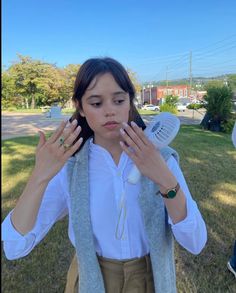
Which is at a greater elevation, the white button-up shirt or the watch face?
the watch face

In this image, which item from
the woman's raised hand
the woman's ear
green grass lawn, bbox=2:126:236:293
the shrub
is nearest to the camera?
the woman's raised hand

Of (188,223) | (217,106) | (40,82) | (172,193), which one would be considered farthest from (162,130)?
(40,82)

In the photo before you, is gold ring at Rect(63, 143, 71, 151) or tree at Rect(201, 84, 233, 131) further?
tree at Rect(201, 84, 233, 131)

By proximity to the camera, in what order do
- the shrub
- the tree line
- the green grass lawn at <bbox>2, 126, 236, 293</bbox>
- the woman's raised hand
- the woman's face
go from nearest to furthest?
the woman's raised hand → the woman's face → the green grass lawn at <bbox>2, 126, 236, 293</bbox> → the shrub → the tree line

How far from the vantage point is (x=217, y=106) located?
14.3m

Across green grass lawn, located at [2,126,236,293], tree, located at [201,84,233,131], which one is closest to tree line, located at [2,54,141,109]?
tree, located at [201,84,233,131]

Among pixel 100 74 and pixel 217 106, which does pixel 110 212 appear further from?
pixel 217 106

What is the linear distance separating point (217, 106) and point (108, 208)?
13872mm

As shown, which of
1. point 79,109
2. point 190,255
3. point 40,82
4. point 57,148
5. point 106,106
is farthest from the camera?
point 40,82

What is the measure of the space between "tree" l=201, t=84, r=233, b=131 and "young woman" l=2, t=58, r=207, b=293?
538 inches

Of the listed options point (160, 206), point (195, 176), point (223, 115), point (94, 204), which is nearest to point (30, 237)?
point (94, 204)

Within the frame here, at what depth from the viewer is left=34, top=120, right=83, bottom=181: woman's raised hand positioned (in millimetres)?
1035

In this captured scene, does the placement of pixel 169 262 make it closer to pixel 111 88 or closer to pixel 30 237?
pixel 30 237

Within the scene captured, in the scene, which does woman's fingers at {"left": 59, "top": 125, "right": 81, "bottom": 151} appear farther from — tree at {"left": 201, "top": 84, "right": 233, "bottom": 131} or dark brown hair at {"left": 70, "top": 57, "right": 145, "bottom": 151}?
tree at {"left": 201, "top": 84, "right": 233, "bottom": 131}
